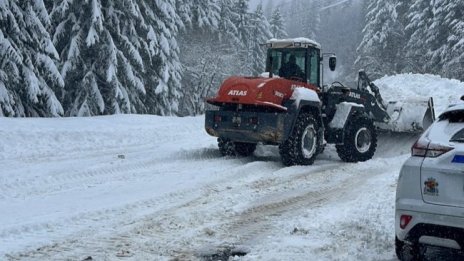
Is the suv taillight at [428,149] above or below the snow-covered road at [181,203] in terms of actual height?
above

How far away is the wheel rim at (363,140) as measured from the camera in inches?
504

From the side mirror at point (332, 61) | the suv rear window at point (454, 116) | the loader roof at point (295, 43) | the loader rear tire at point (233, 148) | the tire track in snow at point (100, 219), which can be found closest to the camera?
the suv rear window at point (454, 116)

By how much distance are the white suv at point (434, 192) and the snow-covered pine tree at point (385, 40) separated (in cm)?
4094

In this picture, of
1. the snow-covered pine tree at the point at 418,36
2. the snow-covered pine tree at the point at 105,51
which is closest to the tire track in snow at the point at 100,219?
the snow-covered pine tree at the point at 105,51

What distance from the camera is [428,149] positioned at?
4.98m

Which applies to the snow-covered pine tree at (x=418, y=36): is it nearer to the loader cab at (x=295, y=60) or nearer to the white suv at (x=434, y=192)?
the loader cab at (x=295, y=60)

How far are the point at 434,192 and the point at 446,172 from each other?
0.20 meters

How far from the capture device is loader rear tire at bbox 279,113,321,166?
37.2 feet

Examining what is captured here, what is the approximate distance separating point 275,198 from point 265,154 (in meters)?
5.04

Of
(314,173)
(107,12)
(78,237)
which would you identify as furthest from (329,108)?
(107,12)

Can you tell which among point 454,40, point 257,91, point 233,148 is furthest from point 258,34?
point 257,91

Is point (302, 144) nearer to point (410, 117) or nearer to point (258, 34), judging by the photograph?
point (410, 117)

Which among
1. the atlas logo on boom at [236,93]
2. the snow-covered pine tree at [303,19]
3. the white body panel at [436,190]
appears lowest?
the white body panel at [436,190]

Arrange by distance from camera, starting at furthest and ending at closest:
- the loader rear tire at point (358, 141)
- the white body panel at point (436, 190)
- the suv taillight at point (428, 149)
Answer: the loader rear tire at point (358, 141) → the suv taillight at point (428, 149) → the white body panel at point (436, 190)
